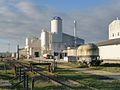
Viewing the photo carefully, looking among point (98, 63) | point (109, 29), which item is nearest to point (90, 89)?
point (98, 63)

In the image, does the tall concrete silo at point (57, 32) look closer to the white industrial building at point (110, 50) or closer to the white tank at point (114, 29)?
the white tank at point (114, 29)

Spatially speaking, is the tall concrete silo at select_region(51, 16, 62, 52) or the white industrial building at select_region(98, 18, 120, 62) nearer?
the white industrial building at select_region(98, 18, 120, 62)

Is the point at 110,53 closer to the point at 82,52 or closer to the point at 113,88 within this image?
the point at 82,52

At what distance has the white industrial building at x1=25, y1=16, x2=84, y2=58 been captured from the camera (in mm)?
131875

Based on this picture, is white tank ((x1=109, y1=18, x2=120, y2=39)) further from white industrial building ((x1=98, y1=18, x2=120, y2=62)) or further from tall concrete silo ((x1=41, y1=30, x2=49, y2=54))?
tall concrete silo ((x1=41, y1=30, x2=49, y2=54))

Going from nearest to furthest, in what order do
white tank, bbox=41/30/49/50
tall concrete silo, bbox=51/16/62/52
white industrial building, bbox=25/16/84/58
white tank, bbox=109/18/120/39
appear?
white tank, bbox=109/18/120/39 → white industrial building, bbox=25/16/84/58 → tall concrete silo, bbox=51/16/62/52 → white tank, bbox=41/30/49/50

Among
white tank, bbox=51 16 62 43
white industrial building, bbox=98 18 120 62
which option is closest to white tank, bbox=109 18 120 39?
white tank, bbox=51 16 62 43

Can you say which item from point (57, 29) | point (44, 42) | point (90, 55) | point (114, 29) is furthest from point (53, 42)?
point (90, 55)

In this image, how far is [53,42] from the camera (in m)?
133

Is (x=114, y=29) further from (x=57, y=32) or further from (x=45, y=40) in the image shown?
(x=45, y=40)

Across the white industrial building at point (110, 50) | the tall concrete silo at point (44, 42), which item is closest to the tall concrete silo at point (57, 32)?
the tall concrete silo at point (44, 42)

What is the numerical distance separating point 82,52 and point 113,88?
3768cm

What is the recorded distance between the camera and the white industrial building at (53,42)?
132m

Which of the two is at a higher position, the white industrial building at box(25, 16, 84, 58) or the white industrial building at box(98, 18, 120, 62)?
the white industrial building at box(25, 16, 84, 58)
